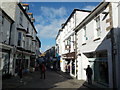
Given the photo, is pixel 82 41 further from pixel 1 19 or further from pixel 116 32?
pixel 1 19

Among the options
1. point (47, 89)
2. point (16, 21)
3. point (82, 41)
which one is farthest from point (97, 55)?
point (16, 21)

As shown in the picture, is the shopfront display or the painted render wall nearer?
the painted render wall

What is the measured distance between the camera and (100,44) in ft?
30.0

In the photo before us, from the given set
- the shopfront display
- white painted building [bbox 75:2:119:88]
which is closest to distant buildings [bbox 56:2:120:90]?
white painted building [bbox 75:2:119:88]

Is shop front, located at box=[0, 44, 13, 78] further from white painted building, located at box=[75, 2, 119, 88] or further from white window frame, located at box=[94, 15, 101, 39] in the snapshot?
white window frame, located at box=[94, 15, 101, 39]

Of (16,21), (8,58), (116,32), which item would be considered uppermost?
(16,21)

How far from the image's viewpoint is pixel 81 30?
13.2 m

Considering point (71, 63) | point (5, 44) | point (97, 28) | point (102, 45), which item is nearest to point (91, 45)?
point (97, 28)

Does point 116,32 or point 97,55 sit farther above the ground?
point 116,32

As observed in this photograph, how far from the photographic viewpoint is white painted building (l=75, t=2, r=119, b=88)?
776 centimetres

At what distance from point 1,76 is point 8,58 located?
2449 millimetres

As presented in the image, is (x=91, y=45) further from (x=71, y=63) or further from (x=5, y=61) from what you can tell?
(x=5, y=61)

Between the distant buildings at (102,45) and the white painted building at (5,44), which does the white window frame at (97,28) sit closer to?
the distant buildings at (102,45)

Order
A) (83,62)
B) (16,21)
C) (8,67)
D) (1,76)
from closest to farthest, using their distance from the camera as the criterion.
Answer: (1,76), (83,62), (8,67), (16,21)
